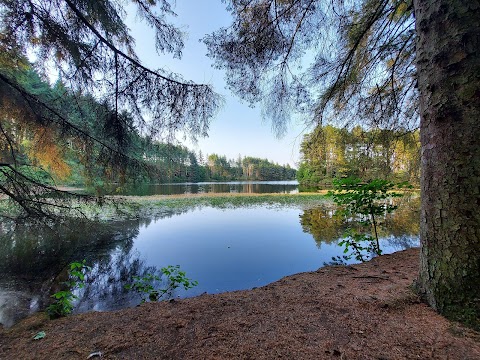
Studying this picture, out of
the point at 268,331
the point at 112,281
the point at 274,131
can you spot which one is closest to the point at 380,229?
the point at 274,131

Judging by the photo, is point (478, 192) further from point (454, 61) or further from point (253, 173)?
point (253, 173)

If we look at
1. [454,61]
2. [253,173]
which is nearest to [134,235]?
[454,61]

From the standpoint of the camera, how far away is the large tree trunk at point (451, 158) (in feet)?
3.55

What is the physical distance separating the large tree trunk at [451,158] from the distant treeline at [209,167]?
218 cm

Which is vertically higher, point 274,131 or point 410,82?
point 410,82

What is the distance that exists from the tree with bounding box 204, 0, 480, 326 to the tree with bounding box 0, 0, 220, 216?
0.68 metres

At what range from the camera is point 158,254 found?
192 inches

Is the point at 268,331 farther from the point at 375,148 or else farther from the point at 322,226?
the point at 322,226

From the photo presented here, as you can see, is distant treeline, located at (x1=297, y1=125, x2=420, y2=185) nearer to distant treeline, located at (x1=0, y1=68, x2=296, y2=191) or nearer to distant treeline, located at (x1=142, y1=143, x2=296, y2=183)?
distant treeline, located at (x1=142, y1=143, x2=296, y2=183)

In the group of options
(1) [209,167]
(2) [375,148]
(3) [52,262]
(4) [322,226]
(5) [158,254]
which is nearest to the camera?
(2) [375,148]

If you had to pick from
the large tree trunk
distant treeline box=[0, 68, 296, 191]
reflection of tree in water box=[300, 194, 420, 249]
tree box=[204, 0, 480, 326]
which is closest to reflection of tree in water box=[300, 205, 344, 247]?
reflection of tree in water box=[300, 194, 420, 249]

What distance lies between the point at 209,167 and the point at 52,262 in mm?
42103

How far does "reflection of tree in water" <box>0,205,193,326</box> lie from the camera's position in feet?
8.20

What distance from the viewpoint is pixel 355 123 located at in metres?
3.25
